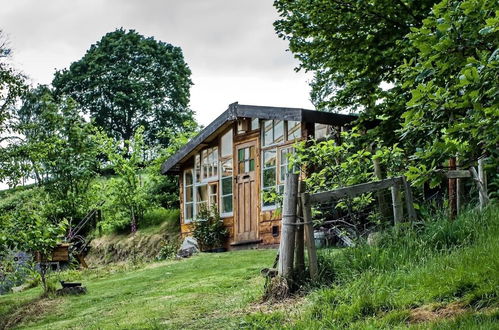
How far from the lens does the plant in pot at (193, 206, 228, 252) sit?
64.2 ft

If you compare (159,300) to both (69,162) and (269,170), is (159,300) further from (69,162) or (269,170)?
(69,162)

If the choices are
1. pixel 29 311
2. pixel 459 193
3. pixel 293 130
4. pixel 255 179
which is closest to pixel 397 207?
pixel 459 193

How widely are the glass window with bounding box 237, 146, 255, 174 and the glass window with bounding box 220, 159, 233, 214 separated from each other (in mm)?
669

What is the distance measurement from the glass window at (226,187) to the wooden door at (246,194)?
0.56 m

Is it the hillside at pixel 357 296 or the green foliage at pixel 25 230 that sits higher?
the green foliage at pixel 25 230

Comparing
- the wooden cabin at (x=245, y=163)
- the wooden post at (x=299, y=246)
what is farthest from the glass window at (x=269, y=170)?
the wooden post at (x=299, y=246)

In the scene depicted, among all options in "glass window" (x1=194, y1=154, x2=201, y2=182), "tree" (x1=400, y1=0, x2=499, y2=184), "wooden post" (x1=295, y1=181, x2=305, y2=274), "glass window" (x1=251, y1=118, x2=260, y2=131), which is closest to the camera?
"tree" (x1=400, y1=0, x2=499, y2=184)

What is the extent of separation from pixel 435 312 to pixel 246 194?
13.5 metres

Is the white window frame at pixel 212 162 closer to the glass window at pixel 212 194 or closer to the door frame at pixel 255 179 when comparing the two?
the glass window at pixel 212 194

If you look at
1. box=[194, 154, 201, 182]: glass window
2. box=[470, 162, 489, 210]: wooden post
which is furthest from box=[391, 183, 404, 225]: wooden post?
box=[194, 154, 201, 182]: glass window

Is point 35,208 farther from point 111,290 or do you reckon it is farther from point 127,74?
point 127,74

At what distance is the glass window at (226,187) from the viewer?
65.4ft

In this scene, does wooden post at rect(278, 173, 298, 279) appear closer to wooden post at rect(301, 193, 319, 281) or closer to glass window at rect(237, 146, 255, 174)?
wooden post at rect(301, 193, 319, 281)

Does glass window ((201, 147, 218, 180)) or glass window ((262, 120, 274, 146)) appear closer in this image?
glass window ((262, 120, 274, 146))
